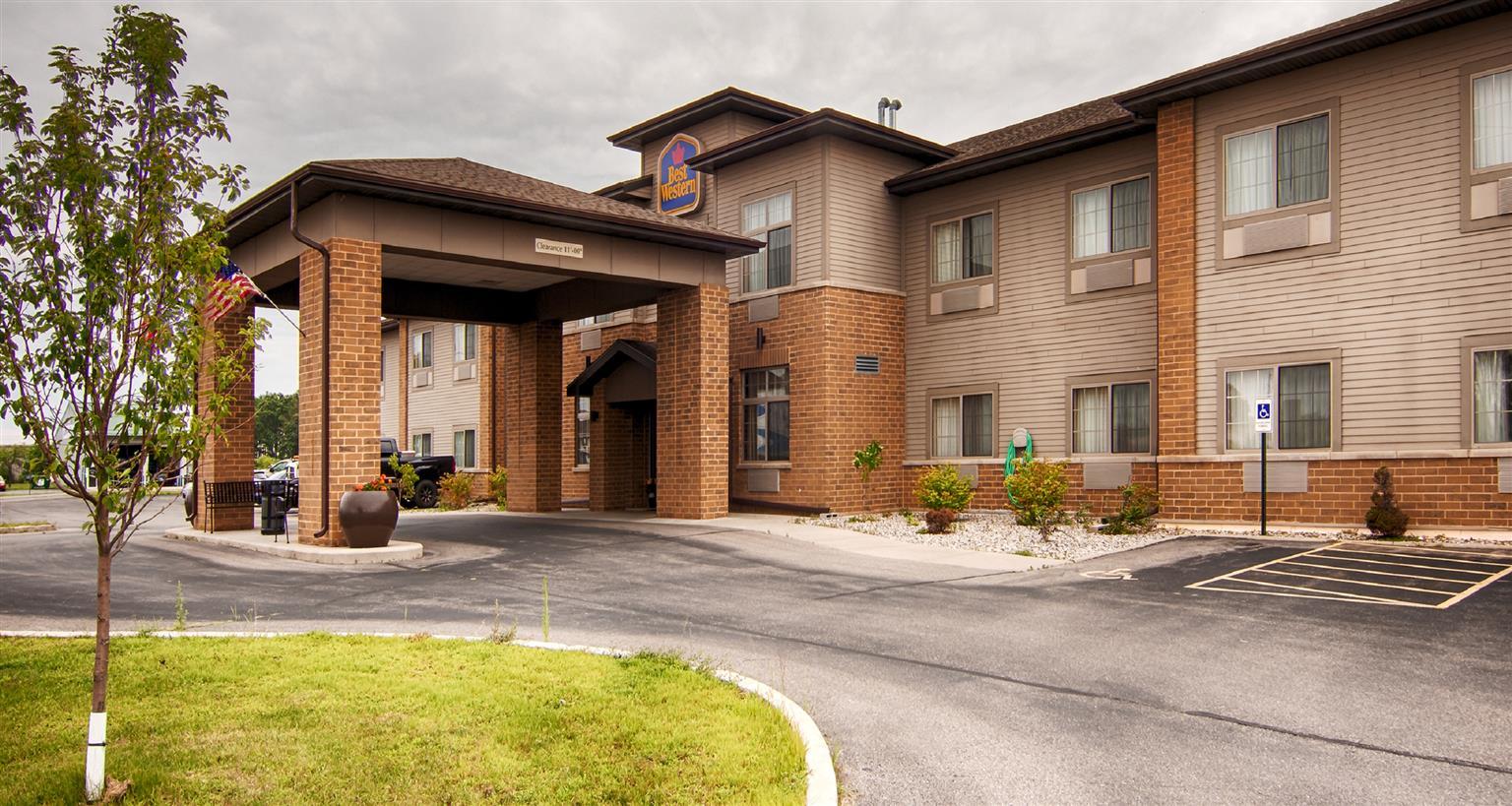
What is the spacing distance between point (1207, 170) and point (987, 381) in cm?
596

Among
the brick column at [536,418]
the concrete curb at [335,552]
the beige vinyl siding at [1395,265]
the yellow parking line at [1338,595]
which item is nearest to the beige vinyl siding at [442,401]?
the brick column at [536,418]

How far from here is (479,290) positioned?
23.6 metres

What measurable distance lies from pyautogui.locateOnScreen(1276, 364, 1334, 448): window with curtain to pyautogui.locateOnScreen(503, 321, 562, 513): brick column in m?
15.4

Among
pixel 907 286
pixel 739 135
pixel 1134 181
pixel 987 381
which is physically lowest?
pixel 987 381

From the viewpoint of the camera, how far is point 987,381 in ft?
68.7

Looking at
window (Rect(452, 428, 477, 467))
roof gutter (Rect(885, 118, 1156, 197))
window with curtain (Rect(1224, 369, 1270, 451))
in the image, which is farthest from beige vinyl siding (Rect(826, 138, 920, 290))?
window (Rect(452, 428, 477, 467))

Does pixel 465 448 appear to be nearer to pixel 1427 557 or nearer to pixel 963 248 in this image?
pixel 963 248

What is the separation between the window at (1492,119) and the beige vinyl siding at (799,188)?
11.1 metres

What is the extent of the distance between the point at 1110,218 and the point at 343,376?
13872 millimetres

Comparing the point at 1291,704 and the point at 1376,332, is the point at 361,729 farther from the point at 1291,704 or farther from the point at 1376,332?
the point at 1376,332

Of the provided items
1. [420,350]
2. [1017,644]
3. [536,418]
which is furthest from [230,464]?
[420,350]

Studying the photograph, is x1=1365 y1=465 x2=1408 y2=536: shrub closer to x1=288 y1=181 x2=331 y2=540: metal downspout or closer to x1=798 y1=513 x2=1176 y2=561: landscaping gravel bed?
x1=798 y1=513 x2=1176 y2=561: landscaping gravel bed

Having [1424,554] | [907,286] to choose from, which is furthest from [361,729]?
[907,286]

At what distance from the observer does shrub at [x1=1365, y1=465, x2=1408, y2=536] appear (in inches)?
564
